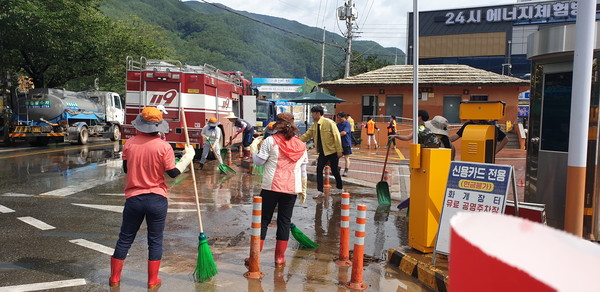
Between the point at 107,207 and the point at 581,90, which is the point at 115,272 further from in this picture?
the point at 581,90

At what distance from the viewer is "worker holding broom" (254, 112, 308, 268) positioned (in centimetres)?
543

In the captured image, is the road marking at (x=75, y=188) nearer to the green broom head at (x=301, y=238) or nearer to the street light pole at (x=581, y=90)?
the green broom head at (x=301, y=238)

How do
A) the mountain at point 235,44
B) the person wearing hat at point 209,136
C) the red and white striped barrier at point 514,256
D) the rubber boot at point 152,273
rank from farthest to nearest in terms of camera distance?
the mountain at point 235,44
the person wearing hat at point 209,136
the rubber boot at point 152,273
the red and white striped barrier at point 514,256

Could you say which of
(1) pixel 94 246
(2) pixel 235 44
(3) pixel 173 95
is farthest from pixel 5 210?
(2) pixel 235 44

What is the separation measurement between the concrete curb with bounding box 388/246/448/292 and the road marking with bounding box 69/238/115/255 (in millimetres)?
3396

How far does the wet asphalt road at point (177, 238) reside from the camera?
5004 millimetres

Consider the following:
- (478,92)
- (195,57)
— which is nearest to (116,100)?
(478,92)

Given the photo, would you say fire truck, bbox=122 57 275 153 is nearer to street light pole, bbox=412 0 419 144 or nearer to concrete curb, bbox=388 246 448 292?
street light pole, bbox=412 0 419 144

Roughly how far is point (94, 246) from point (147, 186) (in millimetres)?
2123

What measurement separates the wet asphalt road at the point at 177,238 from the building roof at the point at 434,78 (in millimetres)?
16586

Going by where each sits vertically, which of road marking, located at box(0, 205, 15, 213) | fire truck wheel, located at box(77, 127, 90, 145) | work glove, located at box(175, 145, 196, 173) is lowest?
A: road marking, located at box(0, 205, 15, 213)

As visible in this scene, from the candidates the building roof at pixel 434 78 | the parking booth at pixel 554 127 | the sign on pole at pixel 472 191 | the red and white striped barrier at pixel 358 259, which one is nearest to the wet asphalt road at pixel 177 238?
the red and white striped barrier at pixel 358 259

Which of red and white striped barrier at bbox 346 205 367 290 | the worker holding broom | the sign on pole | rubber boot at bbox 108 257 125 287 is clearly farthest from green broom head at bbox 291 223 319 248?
rubber boot at bbox 108 257 125 287

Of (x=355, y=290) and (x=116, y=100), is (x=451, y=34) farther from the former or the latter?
(x=355, y=290)
